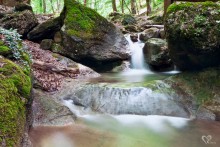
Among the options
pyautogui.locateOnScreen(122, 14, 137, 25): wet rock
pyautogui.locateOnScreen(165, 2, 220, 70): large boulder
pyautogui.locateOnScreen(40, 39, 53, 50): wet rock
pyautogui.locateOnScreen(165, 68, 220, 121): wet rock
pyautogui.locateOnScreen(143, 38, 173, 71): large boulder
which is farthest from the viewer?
pyautogui.locateOnScreen(122, 14, 137, 25): wet rock

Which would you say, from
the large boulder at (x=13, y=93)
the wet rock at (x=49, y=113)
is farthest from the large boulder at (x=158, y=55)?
the large boulder at (x=13, y=93)

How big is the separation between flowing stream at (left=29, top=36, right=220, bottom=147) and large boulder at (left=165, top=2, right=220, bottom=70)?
5.57ft

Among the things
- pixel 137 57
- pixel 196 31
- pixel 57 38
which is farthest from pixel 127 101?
pixel 57 38

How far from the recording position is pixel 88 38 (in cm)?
1068

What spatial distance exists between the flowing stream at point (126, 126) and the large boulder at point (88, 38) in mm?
3510

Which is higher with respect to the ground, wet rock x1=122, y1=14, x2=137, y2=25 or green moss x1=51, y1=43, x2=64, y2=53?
wet rock x1=122, y1=14, x2=137, y2=25

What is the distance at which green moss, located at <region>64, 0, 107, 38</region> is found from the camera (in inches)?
420

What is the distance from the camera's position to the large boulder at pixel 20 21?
1085 centimetres

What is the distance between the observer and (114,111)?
680cm

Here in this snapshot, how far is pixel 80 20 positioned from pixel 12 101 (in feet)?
24.3

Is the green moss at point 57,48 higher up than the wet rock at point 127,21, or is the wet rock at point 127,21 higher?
the wet rock at point 127,21

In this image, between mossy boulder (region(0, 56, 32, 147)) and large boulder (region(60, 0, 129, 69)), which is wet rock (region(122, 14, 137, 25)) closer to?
large boulder (region(60, 0, 129, 69))

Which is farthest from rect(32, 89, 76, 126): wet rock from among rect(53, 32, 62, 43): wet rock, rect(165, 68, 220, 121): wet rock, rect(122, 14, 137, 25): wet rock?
rect(122, 14, 137, 25): wet rock

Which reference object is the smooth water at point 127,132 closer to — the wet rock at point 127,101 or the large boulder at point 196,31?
the wet rock at point 127,101
